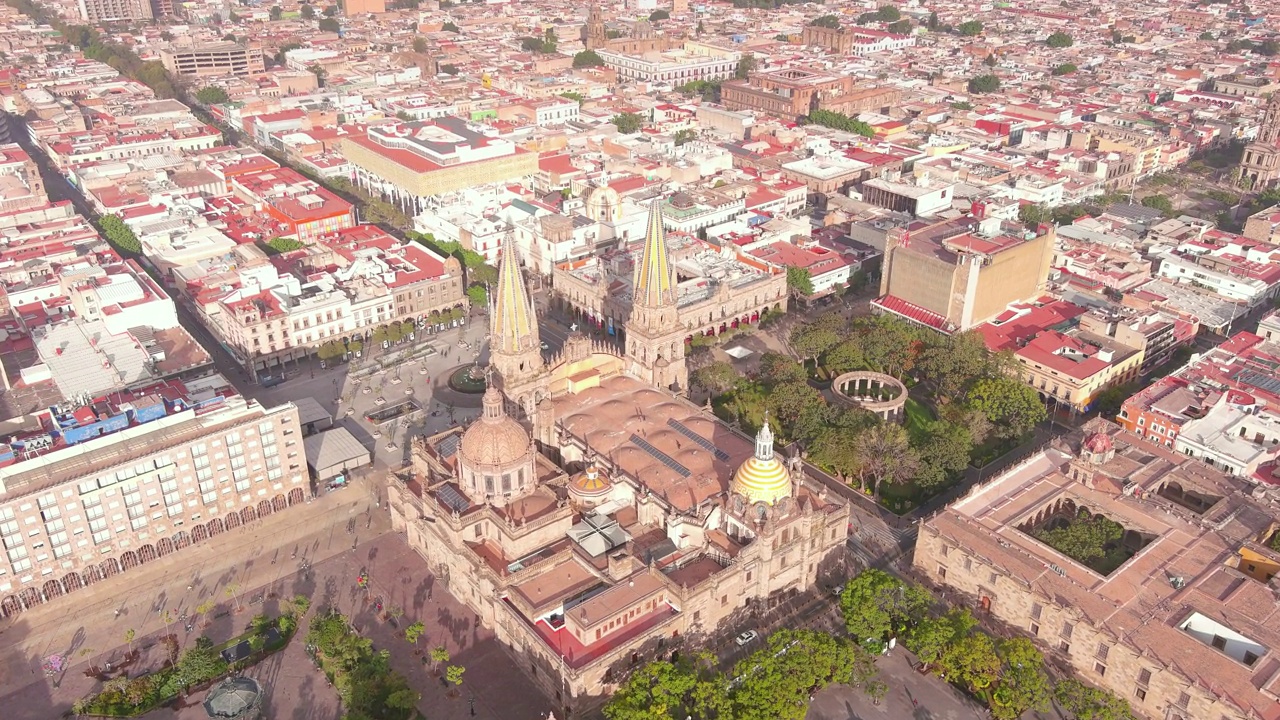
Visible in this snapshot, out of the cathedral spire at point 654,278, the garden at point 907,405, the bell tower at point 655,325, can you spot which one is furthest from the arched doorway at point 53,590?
the garden at point 907,405

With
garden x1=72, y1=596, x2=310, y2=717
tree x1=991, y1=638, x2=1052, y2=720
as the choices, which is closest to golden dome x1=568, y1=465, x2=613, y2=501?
garden x1=72, y1=596, x2=310, y2=717

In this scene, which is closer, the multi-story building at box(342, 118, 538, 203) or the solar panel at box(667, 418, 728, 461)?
the solar panel at box(667, 418, 728, 461)

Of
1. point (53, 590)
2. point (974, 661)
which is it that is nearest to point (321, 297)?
point (53, 590)

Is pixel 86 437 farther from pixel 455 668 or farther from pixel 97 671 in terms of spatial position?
pixel 455 668

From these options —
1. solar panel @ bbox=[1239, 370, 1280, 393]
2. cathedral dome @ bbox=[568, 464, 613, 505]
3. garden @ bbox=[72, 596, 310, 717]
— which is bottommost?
garden @ bbox=[72, 596, 310, 717]

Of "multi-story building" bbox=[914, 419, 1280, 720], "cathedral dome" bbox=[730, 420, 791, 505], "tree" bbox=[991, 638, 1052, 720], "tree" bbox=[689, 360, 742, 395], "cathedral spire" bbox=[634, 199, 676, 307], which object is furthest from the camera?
"tree" bbox=[689, 360, 742, 395]

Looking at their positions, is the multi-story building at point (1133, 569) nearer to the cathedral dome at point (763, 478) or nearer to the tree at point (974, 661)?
the tree at point (974, 661)

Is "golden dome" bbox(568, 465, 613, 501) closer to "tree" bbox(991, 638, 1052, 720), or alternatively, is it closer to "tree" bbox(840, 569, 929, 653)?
"tree" bbox(840, 569, 929, 653)
